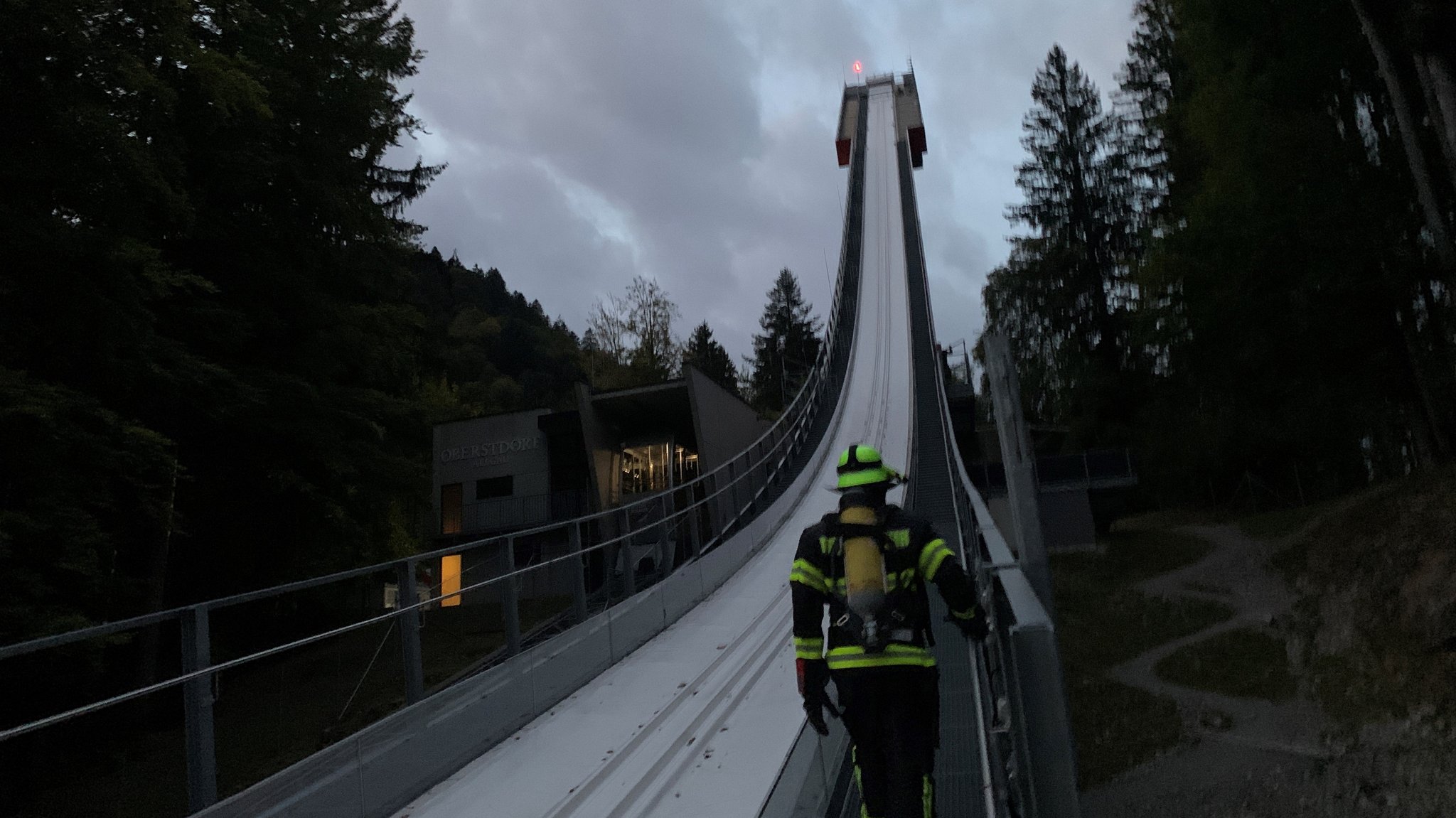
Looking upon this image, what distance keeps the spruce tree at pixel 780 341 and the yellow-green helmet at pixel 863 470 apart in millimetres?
56442

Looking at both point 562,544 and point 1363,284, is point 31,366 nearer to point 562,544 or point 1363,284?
point 562,544

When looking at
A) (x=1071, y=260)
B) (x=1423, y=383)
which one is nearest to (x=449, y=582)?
(x=1423, y=383)

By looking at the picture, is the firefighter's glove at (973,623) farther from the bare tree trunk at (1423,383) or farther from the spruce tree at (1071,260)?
the spruce tree at (1071,260)

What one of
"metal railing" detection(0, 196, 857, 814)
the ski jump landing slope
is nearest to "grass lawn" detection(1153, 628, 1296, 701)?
the ski jump landing slope

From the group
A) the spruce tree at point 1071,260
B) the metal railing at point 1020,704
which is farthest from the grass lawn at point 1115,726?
the spruce tree at point 1071,260

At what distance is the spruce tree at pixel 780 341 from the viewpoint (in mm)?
61938

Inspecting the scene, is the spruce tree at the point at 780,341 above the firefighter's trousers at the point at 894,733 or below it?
above

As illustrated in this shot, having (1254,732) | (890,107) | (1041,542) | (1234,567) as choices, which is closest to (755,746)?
(1041,542)

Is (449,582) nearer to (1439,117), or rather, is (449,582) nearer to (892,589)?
(892,589)

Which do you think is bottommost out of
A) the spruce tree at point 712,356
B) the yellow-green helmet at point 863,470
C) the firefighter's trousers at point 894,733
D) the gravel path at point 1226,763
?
the gravel path at point 1226,763

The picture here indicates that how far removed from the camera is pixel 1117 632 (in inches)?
633

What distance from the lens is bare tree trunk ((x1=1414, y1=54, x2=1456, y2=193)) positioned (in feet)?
30.8

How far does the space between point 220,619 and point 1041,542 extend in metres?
3.61

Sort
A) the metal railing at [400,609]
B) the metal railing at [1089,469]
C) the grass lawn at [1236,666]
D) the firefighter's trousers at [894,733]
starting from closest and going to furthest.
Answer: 1. the firefighter's trousers at [894,733]
2. the metal railing at [400,609]
3. the grass lawn at [1236,666]
4. the metal railing at [1089,469]
